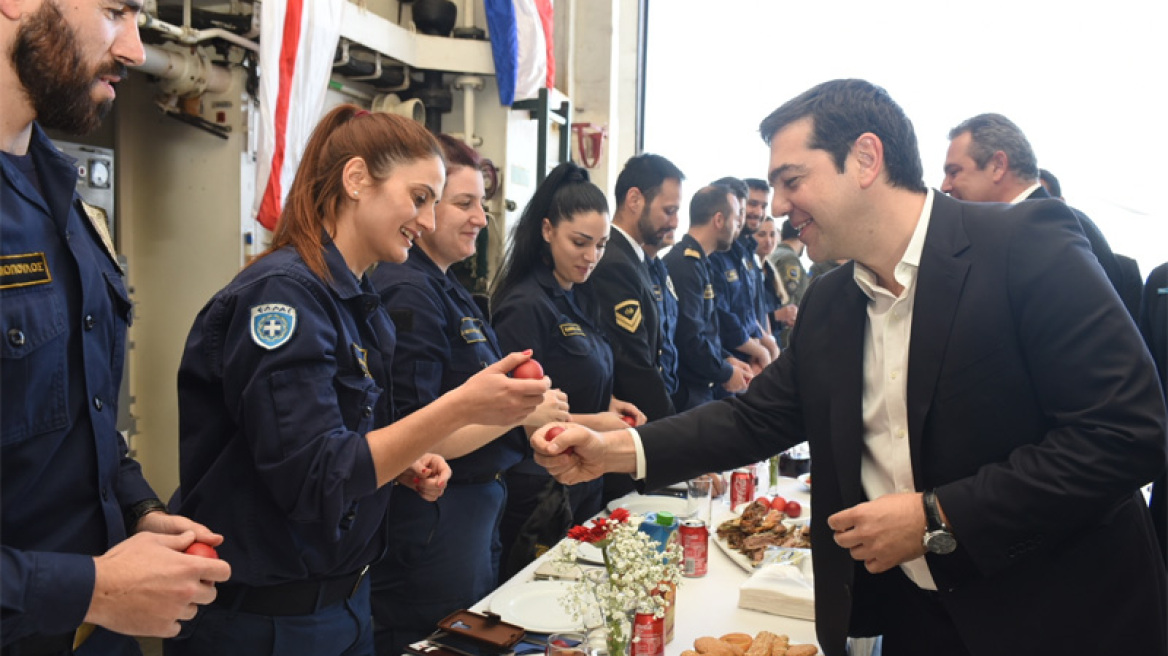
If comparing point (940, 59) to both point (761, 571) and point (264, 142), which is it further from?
point (761, 571)

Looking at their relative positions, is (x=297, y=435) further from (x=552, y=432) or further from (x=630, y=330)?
(x=630, y=330)

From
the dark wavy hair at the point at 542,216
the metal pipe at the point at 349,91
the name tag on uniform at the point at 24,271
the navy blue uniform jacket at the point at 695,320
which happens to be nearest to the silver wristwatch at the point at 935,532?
the name tag on uniform at the point at 24,271

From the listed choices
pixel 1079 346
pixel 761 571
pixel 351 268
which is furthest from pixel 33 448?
pixel 1079 346

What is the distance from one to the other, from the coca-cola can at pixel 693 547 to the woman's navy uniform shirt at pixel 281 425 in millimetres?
767

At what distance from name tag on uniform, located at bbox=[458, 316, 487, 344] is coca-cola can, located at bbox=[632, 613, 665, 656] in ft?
3.41

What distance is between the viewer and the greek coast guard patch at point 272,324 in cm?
139

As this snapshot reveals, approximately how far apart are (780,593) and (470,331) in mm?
1042

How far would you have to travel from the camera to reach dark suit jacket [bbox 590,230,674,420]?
3350mm

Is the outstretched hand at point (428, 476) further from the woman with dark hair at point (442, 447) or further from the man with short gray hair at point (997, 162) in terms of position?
the man with short gray hair at point (997, 162)

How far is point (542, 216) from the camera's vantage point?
301 cm

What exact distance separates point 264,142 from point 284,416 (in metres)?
2.57

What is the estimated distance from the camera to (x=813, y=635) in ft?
5.58

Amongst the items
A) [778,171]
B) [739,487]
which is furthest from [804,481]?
[778,171]

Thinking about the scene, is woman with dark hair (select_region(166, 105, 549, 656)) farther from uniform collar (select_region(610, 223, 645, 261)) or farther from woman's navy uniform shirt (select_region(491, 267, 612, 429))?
uniform collar (select_region(610, 223, 645, 261))
